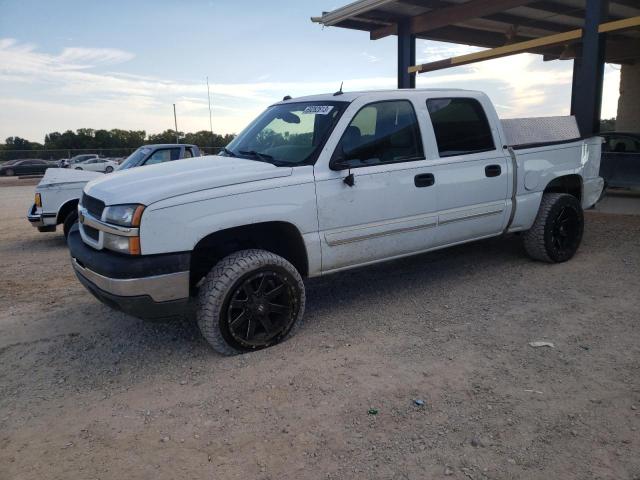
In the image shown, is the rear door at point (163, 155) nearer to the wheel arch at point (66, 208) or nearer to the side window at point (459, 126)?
the wheel arch at point (66, 208)

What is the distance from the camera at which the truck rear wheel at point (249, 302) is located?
3.51m

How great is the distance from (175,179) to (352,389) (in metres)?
1.91

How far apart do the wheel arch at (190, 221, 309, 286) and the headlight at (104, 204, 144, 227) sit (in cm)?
58

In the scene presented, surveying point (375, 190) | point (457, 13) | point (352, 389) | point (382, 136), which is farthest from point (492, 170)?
point (457, 13)

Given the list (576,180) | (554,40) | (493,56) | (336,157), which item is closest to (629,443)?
(336,157)

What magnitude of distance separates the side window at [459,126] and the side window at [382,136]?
27 centimetres

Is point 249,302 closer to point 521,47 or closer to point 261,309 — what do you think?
point 261,309

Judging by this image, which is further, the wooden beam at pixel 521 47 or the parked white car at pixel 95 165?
the parked white car at pixel 95 165

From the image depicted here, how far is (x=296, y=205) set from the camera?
3.76 m

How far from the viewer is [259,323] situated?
3.78 metres

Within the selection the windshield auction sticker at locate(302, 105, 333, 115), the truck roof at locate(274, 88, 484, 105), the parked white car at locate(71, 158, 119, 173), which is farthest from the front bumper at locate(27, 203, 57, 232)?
the parked white car at locate(71, 158, 119, 173)

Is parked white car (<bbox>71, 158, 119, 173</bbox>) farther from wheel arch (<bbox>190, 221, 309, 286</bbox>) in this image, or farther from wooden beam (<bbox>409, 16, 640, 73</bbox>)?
wheel arch (<bbox>190, 221, 309, 286</bbox>)

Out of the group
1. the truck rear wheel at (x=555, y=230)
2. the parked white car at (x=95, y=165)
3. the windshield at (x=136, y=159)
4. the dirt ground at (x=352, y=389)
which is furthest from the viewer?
the parked white car at (x=95, y=165)

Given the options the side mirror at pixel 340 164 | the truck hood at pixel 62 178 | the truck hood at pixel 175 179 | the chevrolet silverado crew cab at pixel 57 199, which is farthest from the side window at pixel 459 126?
the truck hood at pixel 62 178
